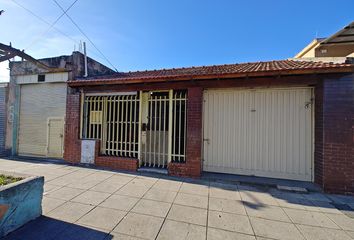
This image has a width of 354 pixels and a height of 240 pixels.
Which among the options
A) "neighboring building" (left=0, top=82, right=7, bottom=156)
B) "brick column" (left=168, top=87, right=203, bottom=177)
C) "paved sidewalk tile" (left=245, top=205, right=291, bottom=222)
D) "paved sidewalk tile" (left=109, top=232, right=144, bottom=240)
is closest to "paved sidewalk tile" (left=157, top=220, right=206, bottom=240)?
"paved sidewalk tile" (left=109, top=232, right=144, bottom=240)

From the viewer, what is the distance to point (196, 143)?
18.1ft

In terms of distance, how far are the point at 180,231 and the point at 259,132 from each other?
3.79m

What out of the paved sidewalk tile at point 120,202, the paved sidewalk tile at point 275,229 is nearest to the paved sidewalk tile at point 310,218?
the paved sidewalk tile at point 275,229

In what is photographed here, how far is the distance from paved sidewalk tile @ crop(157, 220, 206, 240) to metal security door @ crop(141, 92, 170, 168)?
3.14m

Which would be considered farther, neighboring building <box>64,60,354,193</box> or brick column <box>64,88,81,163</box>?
brick column <box>64,88,81,163</box>

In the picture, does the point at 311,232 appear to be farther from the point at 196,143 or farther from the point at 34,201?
the point at 34,201

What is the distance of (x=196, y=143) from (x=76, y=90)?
16.2 ft

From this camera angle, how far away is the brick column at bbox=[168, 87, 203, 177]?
18.0 feet

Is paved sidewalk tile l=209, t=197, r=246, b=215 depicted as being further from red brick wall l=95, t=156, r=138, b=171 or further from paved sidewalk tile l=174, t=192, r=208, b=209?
red brick wall l=95, t=156, r=138, b=171

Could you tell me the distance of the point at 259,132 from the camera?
5531 millimetres

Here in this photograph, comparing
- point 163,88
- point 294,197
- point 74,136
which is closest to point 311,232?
point 294,197

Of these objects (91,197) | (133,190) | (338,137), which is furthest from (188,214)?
(338,137)

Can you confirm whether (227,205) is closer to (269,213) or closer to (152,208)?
(269,213)

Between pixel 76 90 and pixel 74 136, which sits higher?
pixel 76 90
